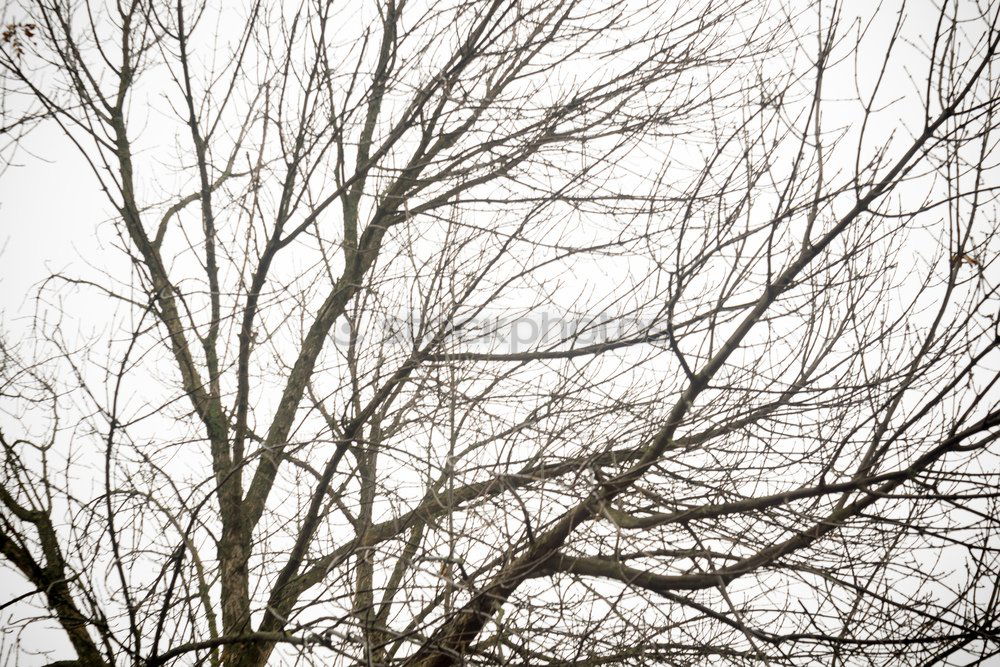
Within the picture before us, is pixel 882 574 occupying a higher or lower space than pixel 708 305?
lower

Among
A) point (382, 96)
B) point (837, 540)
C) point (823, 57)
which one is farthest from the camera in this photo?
point (382, 96)

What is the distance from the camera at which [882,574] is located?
289cm

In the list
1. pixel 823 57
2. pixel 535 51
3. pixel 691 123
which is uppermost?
pixel 535 51

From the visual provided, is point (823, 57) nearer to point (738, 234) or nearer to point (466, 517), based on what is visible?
point (738, 234)

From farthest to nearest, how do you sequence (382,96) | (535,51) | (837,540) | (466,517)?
(535,51) → (382,96) → (837,540) → (466,517)

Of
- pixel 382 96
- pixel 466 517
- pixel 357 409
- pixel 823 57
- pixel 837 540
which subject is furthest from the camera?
pixel 382 96

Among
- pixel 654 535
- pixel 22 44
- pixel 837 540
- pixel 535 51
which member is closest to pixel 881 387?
pixel 837 540

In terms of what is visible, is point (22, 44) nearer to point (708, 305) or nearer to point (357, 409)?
point (357, 409)

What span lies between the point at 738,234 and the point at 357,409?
1.85 metres

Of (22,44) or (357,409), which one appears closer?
(357,409)

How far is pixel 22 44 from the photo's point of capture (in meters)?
4.06

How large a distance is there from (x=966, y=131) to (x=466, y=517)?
93.6 inches

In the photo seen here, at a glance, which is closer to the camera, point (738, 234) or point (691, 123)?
point (738, 234)

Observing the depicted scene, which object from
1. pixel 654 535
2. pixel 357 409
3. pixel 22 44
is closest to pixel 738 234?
pixel 654 535
